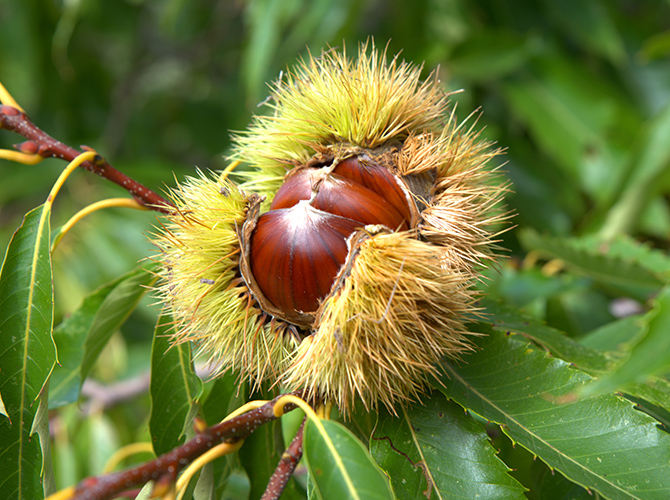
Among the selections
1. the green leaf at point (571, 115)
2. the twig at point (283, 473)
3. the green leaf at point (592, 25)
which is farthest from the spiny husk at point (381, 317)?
the green leaf at point (592, 25)

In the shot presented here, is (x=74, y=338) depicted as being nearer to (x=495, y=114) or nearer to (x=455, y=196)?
(x=455, y=196)

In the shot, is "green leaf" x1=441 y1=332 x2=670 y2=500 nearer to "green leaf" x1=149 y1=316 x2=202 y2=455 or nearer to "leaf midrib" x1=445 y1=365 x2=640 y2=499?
"leaf midrib" x1=445 y1=365 x2=640 y2=499

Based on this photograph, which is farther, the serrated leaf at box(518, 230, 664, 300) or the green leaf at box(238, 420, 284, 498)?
the serrated leaf at box(518, 230, 664, 300)

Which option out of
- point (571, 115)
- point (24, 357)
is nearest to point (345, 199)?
point (24, 357)

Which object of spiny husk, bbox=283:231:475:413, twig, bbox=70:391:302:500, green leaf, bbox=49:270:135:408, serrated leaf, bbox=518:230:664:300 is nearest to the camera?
twig, bbox=70:391:302:500

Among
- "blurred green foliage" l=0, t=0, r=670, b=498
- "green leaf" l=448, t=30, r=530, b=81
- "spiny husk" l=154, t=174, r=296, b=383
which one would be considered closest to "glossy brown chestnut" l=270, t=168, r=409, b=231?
"spiny husk" l=154, t=174, r=296, b=383

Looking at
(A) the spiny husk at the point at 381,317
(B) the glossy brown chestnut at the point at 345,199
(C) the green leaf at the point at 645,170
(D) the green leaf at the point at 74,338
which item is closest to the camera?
(A) the spiny husk at the point at 381,317

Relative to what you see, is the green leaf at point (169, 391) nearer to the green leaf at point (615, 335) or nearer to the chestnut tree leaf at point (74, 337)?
the chestnut tree leaf at point (74, 337)
